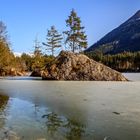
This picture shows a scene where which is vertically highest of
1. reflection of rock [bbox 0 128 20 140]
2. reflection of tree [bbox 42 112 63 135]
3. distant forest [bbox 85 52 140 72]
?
distant forest [bbox 85 52 140 72]

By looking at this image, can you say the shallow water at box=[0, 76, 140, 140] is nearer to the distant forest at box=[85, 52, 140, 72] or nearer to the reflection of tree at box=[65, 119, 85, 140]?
the reflection of tree at box=[65, 119, 85, 140]

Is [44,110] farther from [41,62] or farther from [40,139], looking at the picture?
[41,62]

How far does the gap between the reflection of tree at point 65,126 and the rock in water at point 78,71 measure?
28.7m

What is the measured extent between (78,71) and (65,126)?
30956 mm

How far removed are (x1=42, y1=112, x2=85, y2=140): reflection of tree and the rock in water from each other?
28.7m

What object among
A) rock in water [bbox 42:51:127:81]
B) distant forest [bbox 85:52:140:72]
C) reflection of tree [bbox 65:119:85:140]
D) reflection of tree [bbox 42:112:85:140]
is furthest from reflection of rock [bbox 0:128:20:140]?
distant forest [bbox 85:52:140:72]

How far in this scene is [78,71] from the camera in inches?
1585

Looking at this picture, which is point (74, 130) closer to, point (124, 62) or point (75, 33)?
point (75, 33)

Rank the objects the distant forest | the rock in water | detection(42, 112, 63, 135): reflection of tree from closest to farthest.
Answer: detection(42, 112, 63, 135): reflection of tree < the rock in water < the distant forest

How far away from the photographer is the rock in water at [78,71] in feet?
129

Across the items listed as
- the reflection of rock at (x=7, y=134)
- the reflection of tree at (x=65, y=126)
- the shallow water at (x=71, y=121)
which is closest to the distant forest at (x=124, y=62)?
the shallow water at (x=71, y=121)

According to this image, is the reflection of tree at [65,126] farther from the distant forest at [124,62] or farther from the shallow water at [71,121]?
the distant forest at [124,62]

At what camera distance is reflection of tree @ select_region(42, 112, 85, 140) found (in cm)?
834

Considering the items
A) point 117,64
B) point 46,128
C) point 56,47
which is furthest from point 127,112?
point 117,64
